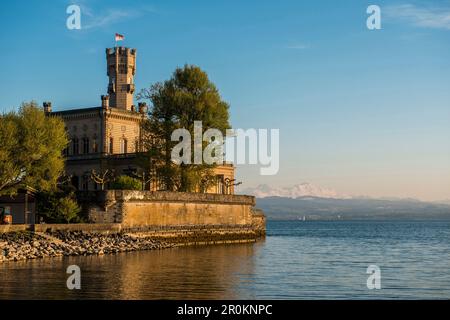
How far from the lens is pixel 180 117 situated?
64062mm

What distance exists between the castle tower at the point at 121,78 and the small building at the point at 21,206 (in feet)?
119

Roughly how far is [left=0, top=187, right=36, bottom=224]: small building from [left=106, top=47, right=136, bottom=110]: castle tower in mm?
36265

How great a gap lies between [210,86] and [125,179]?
12121 mm

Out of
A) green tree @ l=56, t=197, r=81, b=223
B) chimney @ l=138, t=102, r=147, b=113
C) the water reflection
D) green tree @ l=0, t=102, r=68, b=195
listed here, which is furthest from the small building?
chimney @ l=138, t=102, r=147, b=113

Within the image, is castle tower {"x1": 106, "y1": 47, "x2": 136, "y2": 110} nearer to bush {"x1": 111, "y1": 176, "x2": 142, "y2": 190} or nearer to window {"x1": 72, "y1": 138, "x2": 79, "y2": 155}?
window {"x1": 72, "y1": 138, "x2": 79, "y2": 155}

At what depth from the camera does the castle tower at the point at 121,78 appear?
8838 cm

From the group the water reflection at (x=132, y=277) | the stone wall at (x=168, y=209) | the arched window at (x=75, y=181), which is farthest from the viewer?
the arched window at (x=75, y=181)

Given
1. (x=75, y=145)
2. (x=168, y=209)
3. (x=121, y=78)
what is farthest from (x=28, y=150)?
(x=121, y=78)

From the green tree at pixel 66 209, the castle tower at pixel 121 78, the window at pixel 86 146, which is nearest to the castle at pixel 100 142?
the window at pixel 86 146

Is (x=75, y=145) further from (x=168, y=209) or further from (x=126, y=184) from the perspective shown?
(x=168, y=209)

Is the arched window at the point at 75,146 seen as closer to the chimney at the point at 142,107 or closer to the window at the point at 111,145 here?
the window at the point at 111,145

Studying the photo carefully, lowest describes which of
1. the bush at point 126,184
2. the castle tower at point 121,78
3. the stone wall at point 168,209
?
the stone wall at point 168,209

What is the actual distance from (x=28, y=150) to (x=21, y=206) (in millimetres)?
5037

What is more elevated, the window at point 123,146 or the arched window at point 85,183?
the window at point 123,146
